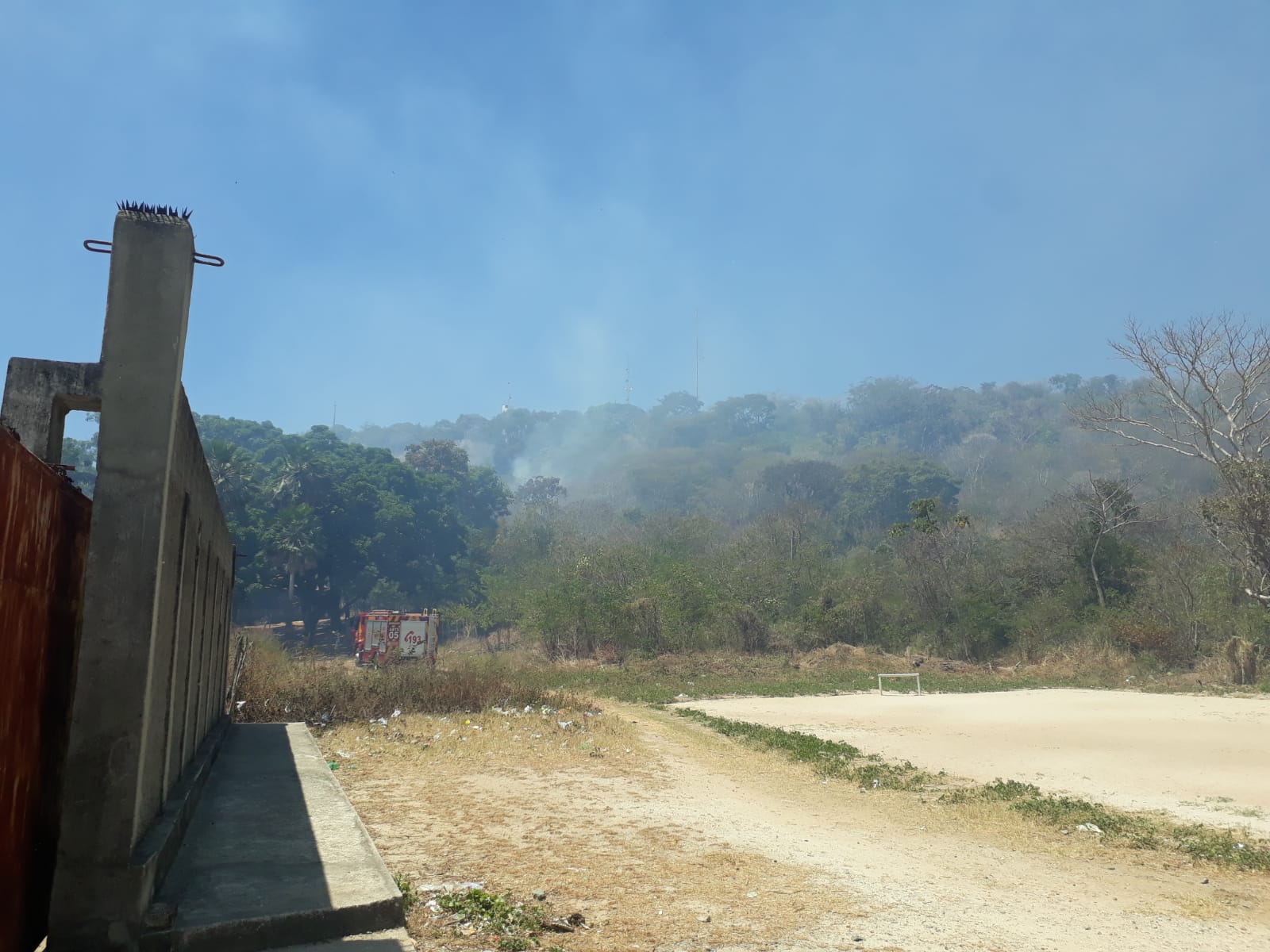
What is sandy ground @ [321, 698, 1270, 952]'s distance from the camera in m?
5.45

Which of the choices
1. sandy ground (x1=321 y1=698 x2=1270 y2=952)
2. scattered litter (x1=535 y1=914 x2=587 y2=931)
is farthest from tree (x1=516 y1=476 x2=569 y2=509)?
scattered litter (x1=535 y1=914 x2=587 y2=931)

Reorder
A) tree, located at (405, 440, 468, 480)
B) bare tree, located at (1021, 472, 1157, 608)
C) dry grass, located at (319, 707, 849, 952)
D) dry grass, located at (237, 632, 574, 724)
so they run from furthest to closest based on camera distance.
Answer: tree, located at (405, 440, 468, 480), bare tree, located at (1021, 472, 1157, 608), dry grass, located at (237, 632, 574, 724), dry grass, located at (319, 707, 849, 952)

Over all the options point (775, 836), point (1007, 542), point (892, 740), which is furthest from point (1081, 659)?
point (775, 836)

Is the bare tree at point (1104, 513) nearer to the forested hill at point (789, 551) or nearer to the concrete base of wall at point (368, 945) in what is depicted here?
the forested hill at point (789, 551)

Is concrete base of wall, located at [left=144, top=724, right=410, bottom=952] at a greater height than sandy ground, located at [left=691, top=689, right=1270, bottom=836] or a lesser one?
greater

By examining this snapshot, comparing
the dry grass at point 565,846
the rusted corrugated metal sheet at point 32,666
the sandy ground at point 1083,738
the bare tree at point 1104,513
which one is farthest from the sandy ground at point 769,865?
the bare tree at point 1104,513

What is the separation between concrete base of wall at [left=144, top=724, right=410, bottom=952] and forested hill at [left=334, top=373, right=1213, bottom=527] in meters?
56.6

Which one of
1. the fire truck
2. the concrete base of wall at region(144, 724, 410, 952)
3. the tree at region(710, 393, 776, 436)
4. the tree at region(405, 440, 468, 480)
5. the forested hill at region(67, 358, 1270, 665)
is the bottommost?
the concrete base of wall at region(144, 724, 410, 952)

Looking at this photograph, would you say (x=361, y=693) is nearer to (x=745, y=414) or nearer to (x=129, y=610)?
(x=129, y=610)

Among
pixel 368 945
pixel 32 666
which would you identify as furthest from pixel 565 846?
pixel 32 666

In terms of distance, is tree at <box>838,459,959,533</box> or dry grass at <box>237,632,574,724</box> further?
tree at <box>838,459,959,533</box>

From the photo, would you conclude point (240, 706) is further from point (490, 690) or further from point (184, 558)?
point (184, 558)

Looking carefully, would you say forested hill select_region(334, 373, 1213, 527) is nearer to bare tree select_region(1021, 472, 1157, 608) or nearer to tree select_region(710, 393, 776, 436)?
tree select_region(710, 393, 776, 436)

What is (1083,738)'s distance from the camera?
15.3m
